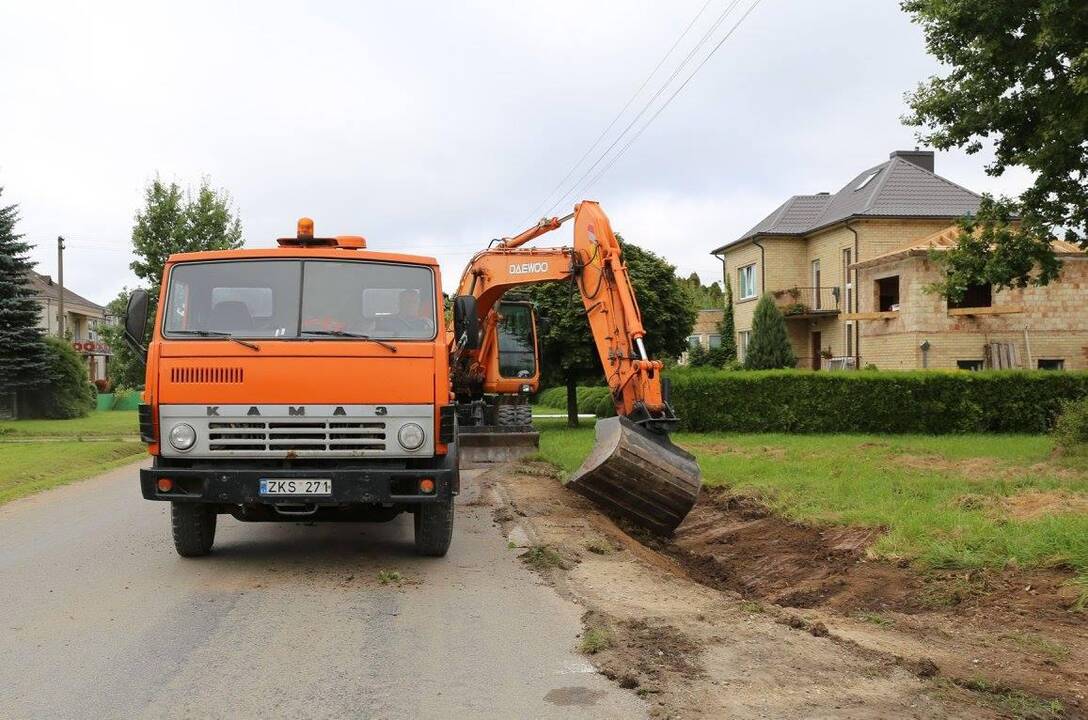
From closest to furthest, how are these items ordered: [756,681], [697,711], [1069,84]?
[697,711] → [756,681] → [1069,84]

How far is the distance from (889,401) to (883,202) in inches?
567

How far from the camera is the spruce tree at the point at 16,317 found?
1204 inches

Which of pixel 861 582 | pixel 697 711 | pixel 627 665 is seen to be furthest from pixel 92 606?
pixel 861 582

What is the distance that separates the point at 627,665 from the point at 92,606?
382cm

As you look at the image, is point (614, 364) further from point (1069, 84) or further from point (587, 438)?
point (587, 438)

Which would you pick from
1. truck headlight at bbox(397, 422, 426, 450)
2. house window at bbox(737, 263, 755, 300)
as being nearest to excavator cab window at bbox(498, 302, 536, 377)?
truck headlight at bbox(397, 422, 426, 450)

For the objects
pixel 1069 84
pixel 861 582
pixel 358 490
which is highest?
pixel 1069 84

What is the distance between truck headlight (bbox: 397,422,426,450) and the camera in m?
7.46

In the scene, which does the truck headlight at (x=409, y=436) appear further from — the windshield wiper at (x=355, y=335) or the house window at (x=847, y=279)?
the house window at (x=847, y=279)

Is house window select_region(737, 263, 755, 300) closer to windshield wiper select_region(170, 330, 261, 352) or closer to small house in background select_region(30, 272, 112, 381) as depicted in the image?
windshield wiper select_region(170, 330, 261, 352)

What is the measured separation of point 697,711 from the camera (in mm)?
4453

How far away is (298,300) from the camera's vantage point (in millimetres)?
7859

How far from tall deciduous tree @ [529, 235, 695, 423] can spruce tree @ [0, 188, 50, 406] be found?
672 inches

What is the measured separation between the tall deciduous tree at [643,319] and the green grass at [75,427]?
1281cm
